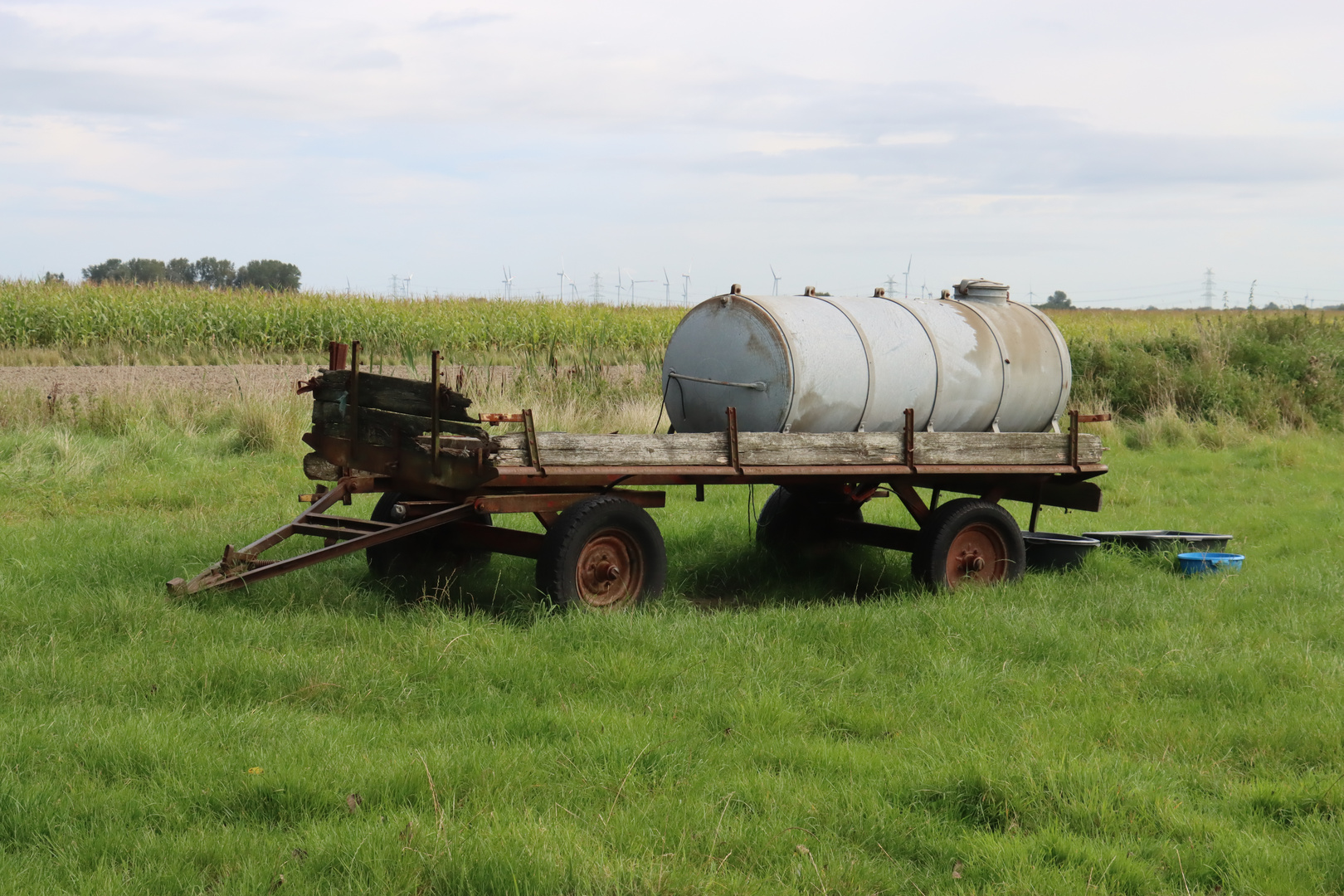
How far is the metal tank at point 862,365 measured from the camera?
284 inches

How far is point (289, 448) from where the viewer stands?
1243 centimetres

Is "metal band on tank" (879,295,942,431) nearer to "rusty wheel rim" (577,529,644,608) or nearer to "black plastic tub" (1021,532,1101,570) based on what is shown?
"black plastic tub" (1021,532,1101,570)

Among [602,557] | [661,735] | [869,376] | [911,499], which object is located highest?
[869,376]

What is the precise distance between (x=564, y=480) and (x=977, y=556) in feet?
10.0

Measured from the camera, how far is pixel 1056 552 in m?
8.40

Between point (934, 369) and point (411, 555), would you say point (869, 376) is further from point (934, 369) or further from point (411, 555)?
point (411, 555)

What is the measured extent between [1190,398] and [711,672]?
14592mm

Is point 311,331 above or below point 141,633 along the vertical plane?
above

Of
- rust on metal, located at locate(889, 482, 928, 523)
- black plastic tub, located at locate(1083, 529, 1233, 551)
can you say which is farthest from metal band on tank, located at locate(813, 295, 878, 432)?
black plastic tub, located at locate(1083, 529, 1233, 551)

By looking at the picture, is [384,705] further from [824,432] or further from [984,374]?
[984,374]

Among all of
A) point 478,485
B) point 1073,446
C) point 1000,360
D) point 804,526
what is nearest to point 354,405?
point 478,485

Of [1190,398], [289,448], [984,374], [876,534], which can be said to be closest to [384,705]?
[876,534]

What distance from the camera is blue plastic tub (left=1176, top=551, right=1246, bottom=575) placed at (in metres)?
8.29

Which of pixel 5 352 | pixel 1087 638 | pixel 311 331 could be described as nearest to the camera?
pixel 1087 638
